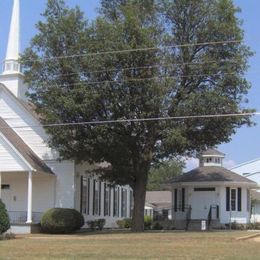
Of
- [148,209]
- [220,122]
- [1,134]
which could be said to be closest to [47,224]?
[1,134]

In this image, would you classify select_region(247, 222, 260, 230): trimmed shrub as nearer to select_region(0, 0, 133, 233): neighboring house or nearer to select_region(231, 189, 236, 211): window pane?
select_region(231, 189, 236, 211): window pane

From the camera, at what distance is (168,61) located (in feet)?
106

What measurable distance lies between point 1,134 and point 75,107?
24.4 ft

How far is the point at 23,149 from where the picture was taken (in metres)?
38.1

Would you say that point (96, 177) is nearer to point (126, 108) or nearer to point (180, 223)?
point (180, 223)

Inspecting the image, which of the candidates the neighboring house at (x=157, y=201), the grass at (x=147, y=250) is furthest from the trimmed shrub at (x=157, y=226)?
the neighboring house at (x=157, y=201)

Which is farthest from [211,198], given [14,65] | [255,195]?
[14,65]

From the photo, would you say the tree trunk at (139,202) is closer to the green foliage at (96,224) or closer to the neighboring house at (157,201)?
the green foliage at (96,224)

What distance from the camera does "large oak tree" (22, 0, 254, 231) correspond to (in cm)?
3144

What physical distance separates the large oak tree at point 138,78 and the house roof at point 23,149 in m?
3.08

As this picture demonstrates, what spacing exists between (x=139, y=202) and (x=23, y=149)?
8447mm

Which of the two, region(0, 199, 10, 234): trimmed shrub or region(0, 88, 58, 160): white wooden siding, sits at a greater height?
region(0, 88, 58, 160): white wooden siding

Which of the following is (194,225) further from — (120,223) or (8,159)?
(8,159)

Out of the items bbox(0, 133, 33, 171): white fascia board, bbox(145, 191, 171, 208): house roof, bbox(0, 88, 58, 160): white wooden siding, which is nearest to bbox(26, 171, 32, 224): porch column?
bbox(0, 133, 33, 171): white fascia board
